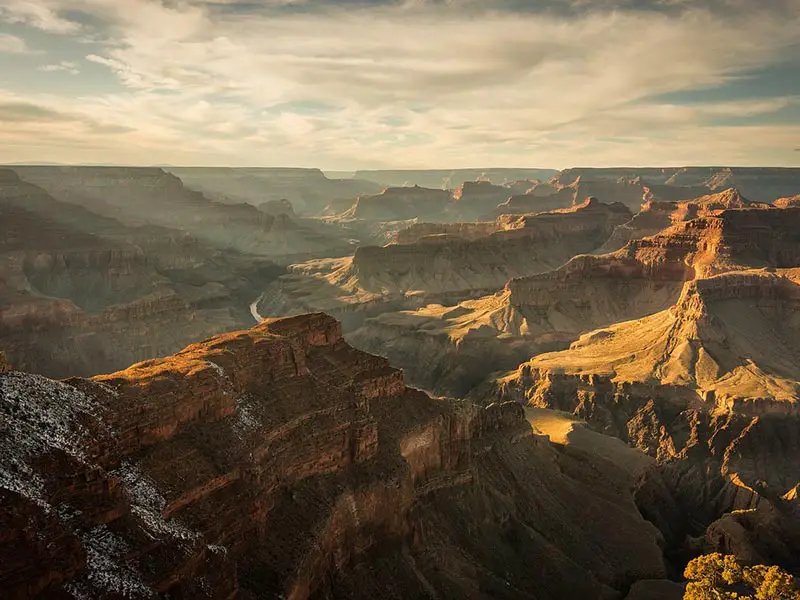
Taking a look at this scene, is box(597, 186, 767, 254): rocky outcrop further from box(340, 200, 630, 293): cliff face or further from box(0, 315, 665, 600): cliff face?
box(0, 315, 665, 600): cliff face

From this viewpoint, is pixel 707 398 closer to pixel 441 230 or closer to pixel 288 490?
pixel 288 490

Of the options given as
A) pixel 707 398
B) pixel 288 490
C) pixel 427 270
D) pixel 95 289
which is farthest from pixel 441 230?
pixel 288 490

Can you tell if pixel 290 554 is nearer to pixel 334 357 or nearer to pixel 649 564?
pixel 334 357

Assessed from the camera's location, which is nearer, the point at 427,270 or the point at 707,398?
the point at 707,398

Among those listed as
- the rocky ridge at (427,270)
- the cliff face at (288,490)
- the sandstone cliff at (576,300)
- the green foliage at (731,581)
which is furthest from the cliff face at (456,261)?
the green foliage at (731,581)

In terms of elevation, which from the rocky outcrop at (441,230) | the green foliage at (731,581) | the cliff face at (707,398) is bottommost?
the cliff face at (707,398)

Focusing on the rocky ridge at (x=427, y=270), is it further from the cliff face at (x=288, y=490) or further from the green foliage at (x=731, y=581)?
the green foliage at (x=731, y=581)

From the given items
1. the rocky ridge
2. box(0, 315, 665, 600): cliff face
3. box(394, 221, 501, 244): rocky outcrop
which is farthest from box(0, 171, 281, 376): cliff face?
box(0, 315, 665, 600): cliff face
